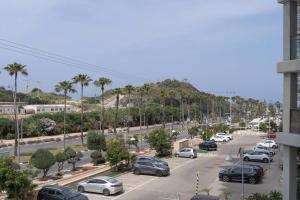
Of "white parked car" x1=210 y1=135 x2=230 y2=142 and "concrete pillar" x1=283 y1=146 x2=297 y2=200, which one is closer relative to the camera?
"concrete pillar" x1=283 y1=146 x2=297 y2=200

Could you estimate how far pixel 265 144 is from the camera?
236ft

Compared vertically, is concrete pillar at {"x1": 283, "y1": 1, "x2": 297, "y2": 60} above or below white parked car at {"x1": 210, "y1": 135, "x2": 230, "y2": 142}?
above

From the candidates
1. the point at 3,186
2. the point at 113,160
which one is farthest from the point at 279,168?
the point at 3,186

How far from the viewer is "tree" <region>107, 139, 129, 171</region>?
4700cm

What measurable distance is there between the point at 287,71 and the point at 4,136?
8318cm

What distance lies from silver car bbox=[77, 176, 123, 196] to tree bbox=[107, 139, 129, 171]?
9882 millimetres

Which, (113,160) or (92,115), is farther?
(92,115)

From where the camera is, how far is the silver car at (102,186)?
3600 cm

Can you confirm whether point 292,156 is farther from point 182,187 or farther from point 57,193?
point 182,187

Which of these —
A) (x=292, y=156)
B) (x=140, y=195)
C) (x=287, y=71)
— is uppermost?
(x=287, y=71)

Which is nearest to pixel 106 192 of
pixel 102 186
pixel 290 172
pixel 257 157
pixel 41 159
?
pixel 102 186

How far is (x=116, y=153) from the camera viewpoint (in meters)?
47.1

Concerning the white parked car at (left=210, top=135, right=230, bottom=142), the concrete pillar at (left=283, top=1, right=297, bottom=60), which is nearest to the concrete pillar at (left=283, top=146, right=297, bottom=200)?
the concrete pillar at (left=283, top=1, right=297, bottom=60)

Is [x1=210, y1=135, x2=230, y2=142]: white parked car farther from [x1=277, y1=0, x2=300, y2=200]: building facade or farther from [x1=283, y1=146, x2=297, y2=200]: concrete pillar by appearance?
[x1=277, y1=0, x2=300, y2=200]: building facade
